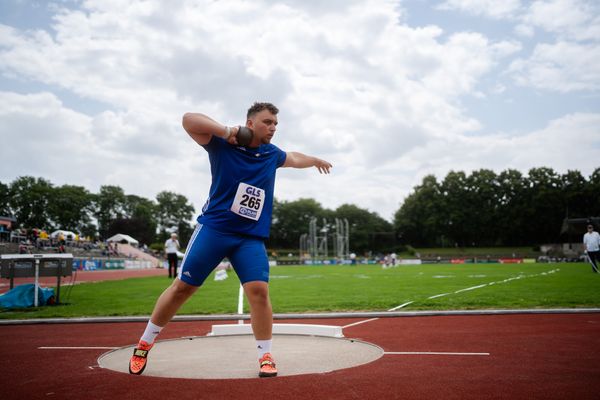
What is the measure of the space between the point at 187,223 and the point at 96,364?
380 feet

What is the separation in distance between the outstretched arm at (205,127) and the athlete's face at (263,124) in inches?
12.4

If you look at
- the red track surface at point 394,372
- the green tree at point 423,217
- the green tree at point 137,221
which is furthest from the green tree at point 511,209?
the red track surface at point 394,372

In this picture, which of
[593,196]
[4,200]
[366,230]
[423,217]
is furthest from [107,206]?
[593,196]

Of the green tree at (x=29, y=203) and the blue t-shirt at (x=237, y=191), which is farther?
the green tree at (x=29, y=203)

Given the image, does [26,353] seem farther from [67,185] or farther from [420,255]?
[67,185]

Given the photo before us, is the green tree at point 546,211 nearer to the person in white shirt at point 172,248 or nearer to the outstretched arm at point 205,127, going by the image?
the person in white shirt at point 172,248

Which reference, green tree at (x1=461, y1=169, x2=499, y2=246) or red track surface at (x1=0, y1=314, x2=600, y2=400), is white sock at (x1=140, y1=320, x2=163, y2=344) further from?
green tree at (x1=461, y1=169, x2=499, y2=246)

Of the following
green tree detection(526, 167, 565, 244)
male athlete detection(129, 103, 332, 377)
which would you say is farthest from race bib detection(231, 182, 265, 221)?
green tree detection(526, 167, 565, 244)

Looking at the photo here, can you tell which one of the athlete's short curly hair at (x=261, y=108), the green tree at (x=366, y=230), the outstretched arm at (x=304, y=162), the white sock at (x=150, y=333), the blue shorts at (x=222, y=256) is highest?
the green tree at (x=366, y=230)

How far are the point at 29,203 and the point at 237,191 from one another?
95.1m

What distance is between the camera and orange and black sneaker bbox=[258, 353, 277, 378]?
388 cm

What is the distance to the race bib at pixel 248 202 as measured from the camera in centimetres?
406

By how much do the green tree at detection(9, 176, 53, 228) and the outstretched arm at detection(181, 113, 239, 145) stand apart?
9384 centimetres

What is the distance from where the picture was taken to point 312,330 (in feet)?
20.2
